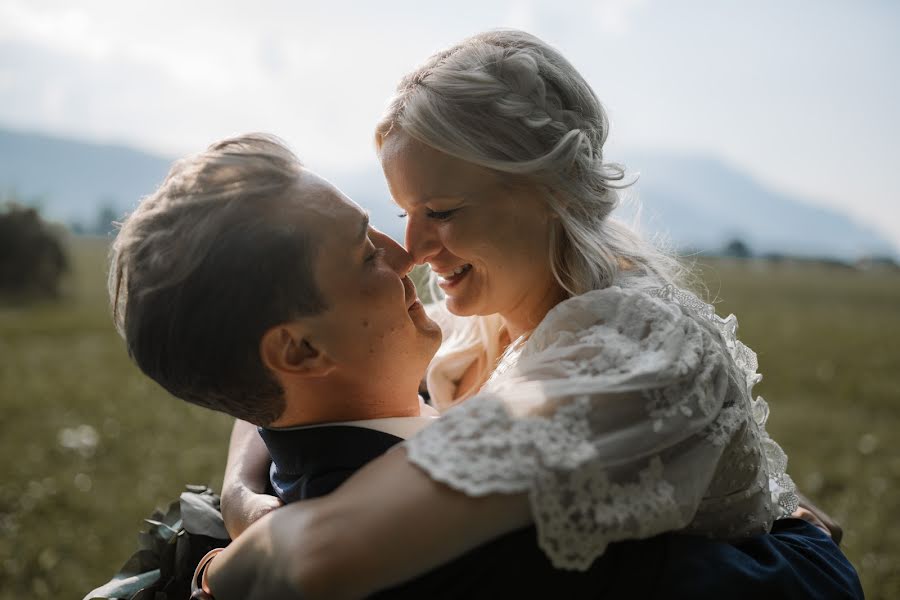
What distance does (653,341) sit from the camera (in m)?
1.92

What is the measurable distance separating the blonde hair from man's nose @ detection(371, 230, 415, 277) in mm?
317

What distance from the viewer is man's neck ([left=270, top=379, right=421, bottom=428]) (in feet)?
6.89

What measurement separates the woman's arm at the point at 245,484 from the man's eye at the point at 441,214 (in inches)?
34.8

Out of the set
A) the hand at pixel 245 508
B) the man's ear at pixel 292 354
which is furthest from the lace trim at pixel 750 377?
the hand at pixel 245 508

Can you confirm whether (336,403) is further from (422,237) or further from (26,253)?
(26,253)

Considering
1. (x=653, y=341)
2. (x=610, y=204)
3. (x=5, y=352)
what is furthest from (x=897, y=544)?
(x=5, y=352)

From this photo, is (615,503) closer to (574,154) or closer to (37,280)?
(574,154)

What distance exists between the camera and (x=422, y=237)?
2482mm

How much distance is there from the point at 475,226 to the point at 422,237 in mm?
163

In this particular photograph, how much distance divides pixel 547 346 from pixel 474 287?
0.56 metres

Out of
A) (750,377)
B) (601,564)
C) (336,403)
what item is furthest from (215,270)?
(750,377)

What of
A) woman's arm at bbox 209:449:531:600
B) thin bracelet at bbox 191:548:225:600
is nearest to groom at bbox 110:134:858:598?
woman's arm at bbox 209:449:531:600

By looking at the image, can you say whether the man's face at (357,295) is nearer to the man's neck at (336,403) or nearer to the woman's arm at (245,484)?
the man's neck at (336,403)

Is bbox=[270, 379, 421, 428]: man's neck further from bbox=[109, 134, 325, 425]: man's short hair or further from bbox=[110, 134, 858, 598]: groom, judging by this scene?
bbox=[109, 134, 325, 425]: man's short hair
